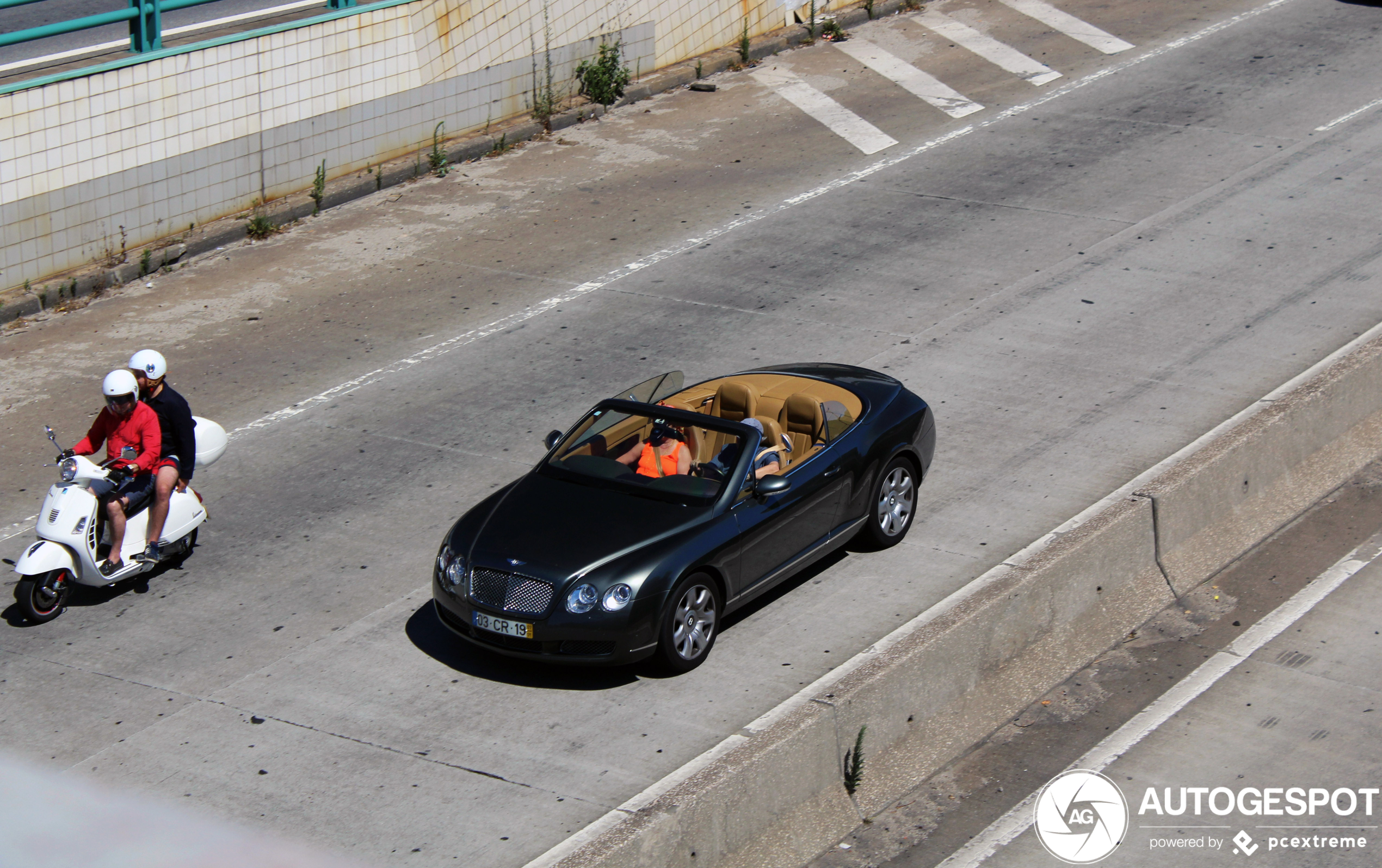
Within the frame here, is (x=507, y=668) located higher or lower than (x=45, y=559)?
lower

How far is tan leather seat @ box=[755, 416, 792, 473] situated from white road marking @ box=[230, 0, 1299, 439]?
4414 millimetres

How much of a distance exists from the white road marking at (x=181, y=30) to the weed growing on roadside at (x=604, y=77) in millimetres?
3411

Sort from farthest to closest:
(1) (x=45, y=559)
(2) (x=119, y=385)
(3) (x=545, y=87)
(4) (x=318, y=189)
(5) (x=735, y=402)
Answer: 1. (3) (x=545, y=87)
2. (4) (x=318, y=189)
3. (5) (x=735, y=402)
4. (2) (x=119, y=385)
5. (1) (x=45, y=559)

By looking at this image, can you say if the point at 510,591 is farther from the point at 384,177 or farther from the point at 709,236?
the point at 384,177

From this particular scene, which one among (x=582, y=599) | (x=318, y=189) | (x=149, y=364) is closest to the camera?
(x=582, y=599)

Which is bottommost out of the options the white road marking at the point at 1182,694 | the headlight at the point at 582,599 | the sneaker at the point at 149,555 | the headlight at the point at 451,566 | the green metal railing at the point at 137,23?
the white road marking at the point at 1182,694

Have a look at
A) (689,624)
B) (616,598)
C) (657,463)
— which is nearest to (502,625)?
(616,598)

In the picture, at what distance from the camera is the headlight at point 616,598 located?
A: 778cm

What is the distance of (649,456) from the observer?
8.85 meters

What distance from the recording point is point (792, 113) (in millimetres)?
19031

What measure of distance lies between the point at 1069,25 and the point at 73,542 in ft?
58.2
